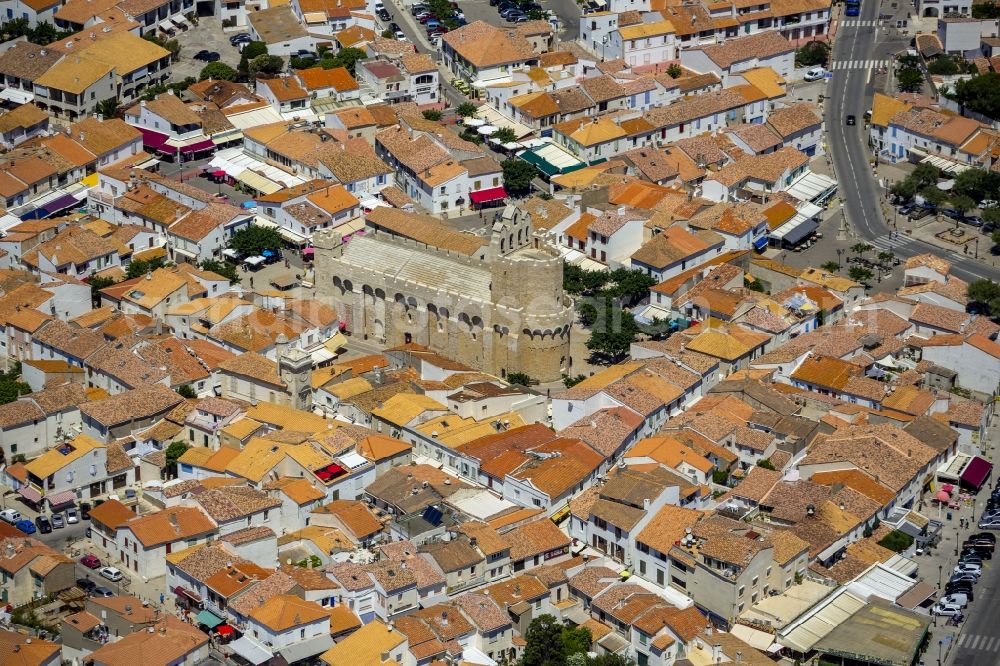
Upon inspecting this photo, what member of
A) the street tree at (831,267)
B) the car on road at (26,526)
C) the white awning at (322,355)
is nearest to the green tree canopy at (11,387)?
the car on road at (26,526)

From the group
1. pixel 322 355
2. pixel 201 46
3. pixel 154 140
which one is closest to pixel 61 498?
pixel 322 355

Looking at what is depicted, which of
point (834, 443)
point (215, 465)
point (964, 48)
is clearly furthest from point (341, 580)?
point (964, 48)

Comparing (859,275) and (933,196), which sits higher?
(933,196)

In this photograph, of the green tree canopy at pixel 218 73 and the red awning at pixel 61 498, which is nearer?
the red awning at pixel 61 498

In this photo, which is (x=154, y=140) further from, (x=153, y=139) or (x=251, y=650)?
(x=251, y=650)

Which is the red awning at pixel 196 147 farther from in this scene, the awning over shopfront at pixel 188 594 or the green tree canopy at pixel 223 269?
the awning over shopfront at pixel 188 594

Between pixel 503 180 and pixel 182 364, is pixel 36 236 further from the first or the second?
pixel 503 180

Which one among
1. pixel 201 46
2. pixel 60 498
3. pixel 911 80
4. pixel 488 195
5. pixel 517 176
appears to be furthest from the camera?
pixel 201 46

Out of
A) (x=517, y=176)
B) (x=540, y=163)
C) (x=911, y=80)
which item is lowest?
(x=540, y=163)
